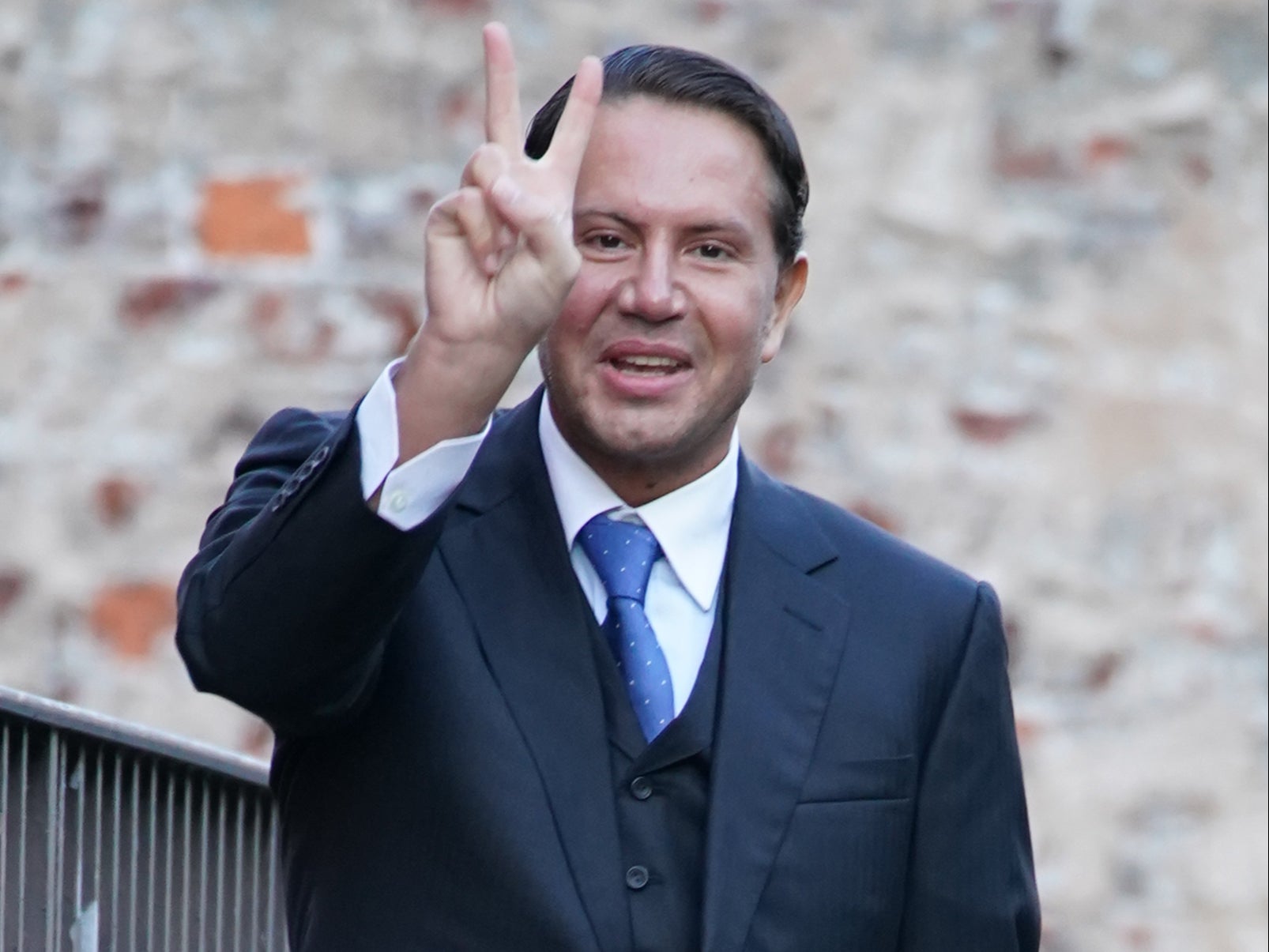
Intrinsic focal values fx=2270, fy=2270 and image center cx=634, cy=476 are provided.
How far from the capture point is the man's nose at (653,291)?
6.67ft

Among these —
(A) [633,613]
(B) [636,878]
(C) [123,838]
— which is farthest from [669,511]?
(C) [123,838]

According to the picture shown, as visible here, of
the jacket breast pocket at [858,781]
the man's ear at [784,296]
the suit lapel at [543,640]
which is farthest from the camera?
the man's ear at [784,296]

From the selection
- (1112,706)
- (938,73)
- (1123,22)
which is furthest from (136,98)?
(1112,706)

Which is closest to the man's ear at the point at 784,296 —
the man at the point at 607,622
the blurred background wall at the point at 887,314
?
the man at the point at 607,622

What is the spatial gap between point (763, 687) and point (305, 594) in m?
0.51

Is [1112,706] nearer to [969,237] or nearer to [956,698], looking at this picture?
[969,237]

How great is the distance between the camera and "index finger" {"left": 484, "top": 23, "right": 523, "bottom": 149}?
1718 mm

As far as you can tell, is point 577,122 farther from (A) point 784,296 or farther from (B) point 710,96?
(A) point 784,296

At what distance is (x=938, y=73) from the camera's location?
3.78m

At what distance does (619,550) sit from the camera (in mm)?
2113

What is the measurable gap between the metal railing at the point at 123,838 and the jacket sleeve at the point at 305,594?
11.2 inches

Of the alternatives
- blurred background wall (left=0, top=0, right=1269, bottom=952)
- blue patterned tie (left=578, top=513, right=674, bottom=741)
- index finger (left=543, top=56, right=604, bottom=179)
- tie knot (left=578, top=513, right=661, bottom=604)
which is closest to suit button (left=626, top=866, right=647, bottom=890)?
blue patterned tie (left=578, top=513, right=674, bottom=741)

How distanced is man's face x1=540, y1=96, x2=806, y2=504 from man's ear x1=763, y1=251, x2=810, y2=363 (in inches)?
2.6

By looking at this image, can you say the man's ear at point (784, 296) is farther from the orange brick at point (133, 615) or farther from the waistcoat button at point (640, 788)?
the orange brick at point (133, 615)
